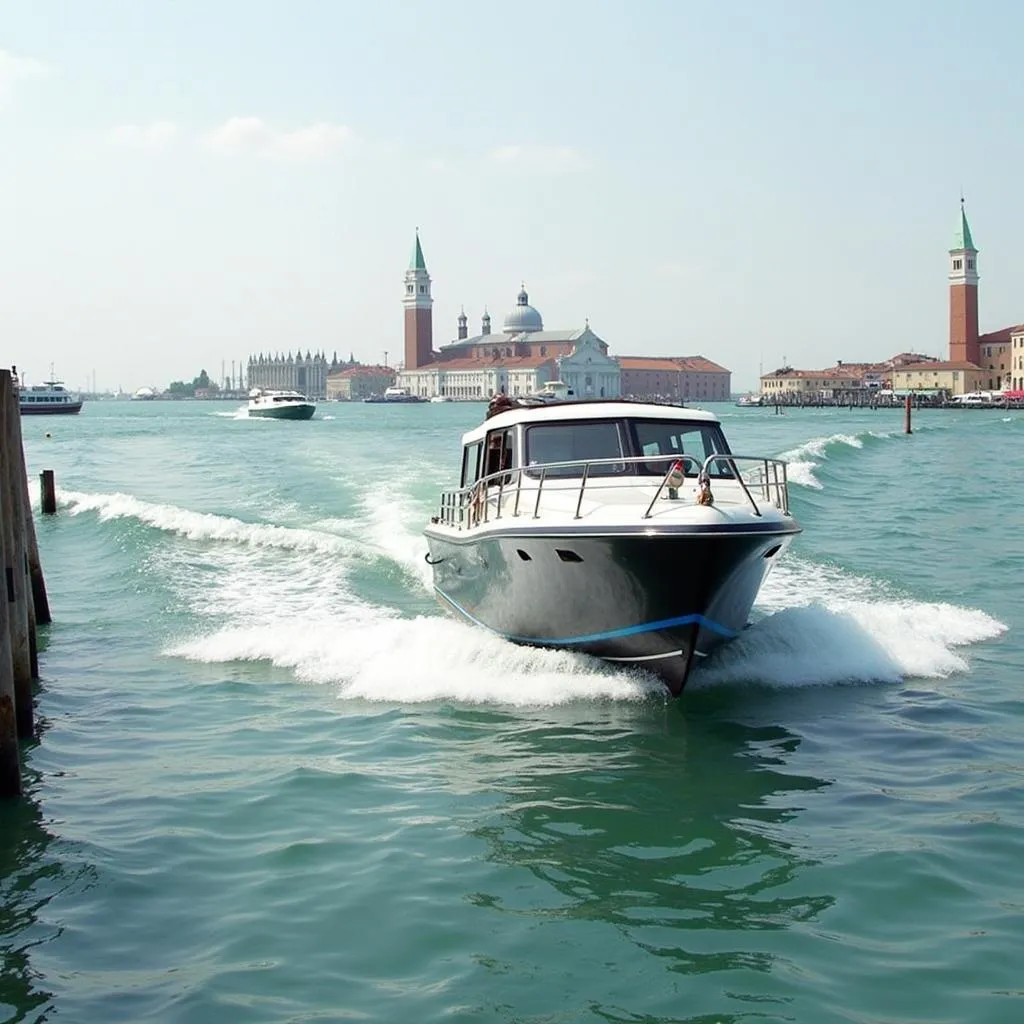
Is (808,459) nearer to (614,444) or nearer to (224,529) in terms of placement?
(224,529)

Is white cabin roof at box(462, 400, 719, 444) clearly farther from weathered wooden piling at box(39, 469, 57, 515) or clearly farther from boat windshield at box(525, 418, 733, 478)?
weathered wooden piling at box(39, 469, 57, 515)

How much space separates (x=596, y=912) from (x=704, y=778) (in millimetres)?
2519

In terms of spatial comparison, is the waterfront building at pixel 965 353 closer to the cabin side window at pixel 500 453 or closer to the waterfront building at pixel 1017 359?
the waterfront building at pixel 1017 359

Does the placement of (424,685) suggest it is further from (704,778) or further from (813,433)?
(813,433)

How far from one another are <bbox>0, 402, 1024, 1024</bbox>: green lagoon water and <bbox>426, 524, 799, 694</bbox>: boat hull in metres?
0.32

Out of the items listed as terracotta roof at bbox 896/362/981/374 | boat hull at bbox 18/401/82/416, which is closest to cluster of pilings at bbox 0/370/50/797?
boat hull at bbox 18/401/82/416

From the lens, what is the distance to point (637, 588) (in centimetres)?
1105

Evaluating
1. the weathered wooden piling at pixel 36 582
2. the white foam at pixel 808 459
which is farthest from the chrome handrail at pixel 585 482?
the white foam at pixel 808 459

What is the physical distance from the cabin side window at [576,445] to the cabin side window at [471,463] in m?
1.73

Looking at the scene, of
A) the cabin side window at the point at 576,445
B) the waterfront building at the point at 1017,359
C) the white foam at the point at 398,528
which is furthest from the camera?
the waterfront building at the point at 1017,359

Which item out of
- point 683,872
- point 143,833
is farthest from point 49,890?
point 683,872

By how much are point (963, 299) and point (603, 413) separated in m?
162

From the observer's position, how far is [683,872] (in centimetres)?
746

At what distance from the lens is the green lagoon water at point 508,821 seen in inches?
240
